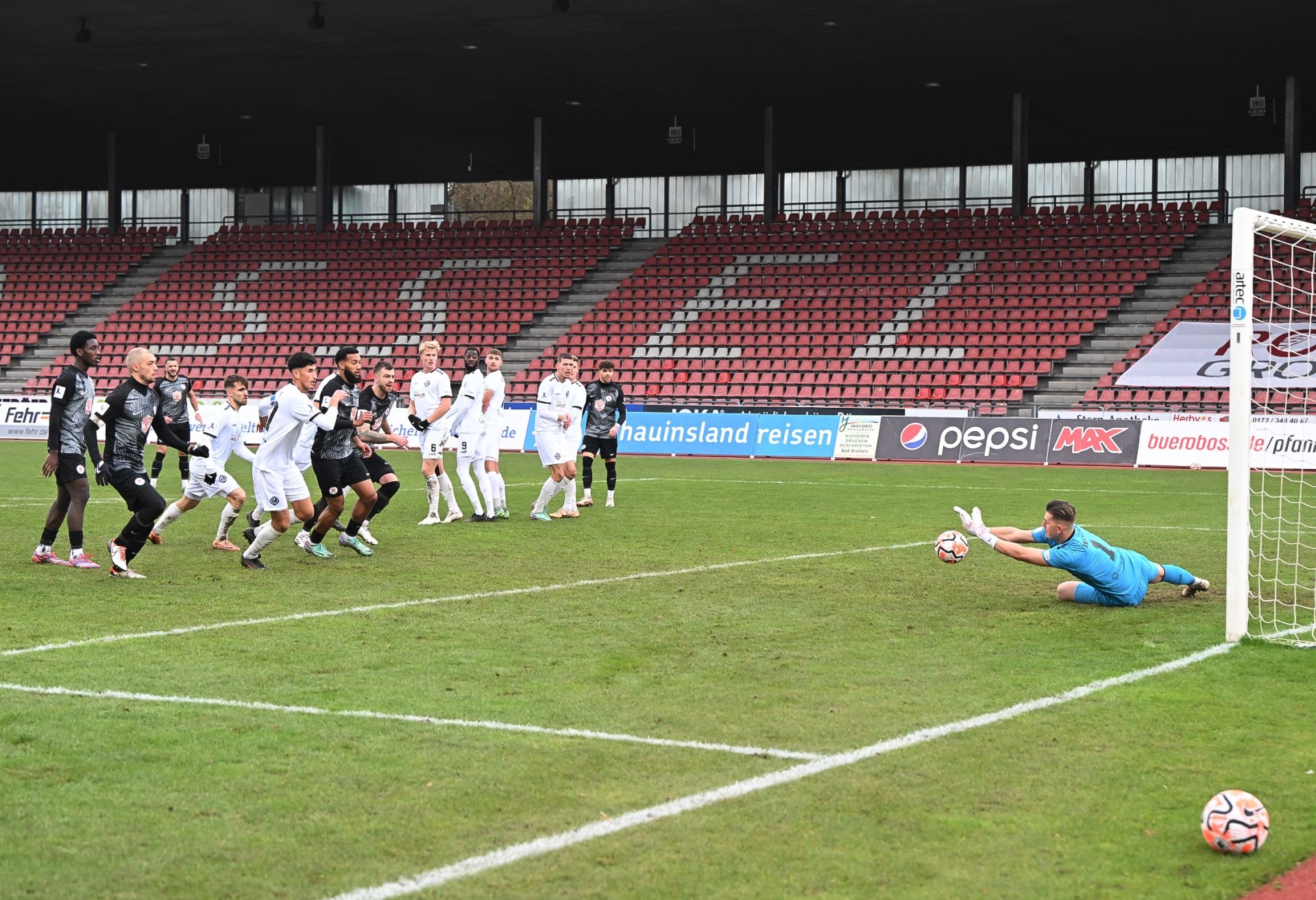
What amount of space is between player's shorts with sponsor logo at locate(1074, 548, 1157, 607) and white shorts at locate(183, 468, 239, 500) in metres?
7.51

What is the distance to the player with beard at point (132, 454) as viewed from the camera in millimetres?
12156

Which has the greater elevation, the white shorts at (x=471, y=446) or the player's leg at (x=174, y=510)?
the white shorts at (x=471, y=446)

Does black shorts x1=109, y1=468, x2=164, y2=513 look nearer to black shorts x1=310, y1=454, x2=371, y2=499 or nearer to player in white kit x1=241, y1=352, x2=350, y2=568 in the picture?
player in white kit x1=241, y1=352, x2=350, y2=568

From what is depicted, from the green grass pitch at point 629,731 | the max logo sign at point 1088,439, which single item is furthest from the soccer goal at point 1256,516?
the max logo sign at point 1088,439

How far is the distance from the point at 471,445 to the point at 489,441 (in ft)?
0.74

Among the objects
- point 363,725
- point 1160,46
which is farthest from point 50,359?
point 363,725

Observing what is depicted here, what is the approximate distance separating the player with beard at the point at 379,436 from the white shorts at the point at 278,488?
4.67 ft

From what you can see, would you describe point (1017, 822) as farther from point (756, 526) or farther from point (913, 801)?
point (756, 526)

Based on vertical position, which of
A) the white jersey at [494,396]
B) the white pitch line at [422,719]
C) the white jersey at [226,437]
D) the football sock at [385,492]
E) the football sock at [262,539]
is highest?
the white jersey at [494,396]

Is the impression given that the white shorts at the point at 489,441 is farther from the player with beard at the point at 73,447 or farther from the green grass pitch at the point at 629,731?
the player with beard at the point at 73,447

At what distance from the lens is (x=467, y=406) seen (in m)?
17.6

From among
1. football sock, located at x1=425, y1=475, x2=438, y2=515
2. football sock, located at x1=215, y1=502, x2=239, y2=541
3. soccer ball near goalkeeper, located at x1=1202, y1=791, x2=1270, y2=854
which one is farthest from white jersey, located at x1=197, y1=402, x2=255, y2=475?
soccer ball near goalkeeper, located at x1=1202, y1=791, x2=1270, y2=854

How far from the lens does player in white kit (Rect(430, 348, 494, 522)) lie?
1753 centimetres

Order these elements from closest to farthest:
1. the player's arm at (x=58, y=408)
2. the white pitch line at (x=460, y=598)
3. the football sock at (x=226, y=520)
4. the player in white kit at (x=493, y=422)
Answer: the white pitch line at (x=460, y=598), the player's arm at (x=58, y=408), the football sock at (x=226, y=520), the player in white kit at (x=493, y=422)
